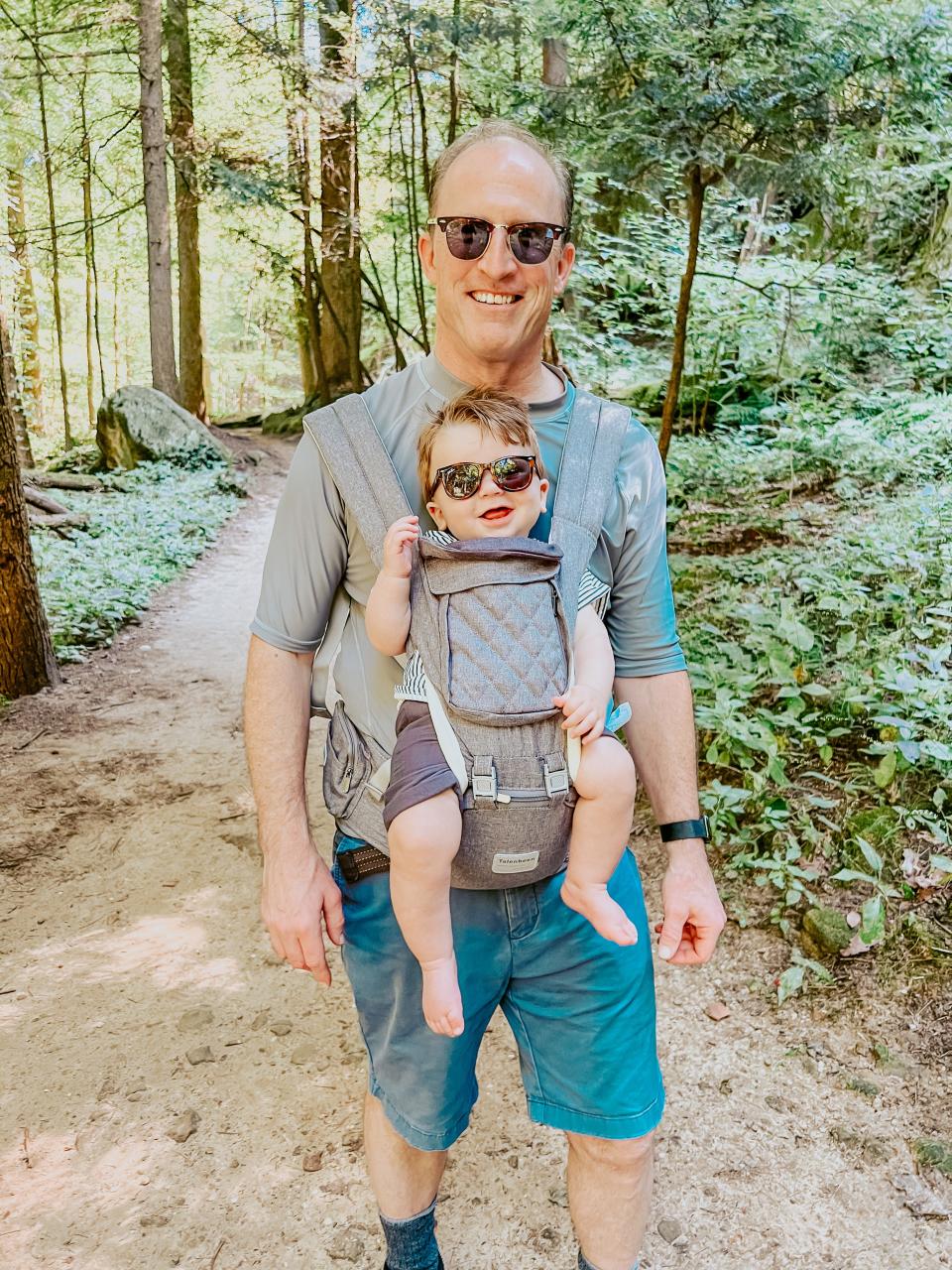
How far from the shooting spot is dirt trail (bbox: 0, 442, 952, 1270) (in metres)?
2.23

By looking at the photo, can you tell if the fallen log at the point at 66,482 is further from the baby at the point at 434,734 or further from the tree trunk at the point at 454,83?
the baby at the point at 434,734

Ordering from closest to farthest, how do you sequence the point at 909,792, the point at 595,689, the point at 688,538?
1. the point at 595,689
2. the point at 909,792
3. the point at 688,538

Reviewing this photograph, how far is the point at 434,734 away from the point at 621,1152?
0.95 m

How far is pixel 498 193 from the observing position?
5.31 ft

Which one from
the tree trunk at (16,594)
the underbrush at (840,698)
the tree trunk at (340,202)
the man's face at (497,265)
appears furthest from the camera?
the tree trunk at (340,202)

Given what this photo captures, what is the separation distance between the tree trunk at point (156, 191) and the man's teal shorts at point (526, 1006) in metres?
14.7

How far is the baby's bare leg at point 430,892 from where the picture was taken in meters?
1.39

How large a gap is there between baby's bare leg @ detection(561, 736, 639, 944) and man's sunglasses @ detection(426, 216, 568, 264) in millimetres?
885

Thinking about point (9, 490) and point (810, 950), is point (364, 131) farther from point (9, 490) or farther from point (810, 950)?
point (810, 950)

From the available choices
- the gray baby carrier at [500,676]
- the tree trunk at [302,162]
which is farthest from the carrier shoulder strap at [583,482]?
the tree trunk at [302,162]

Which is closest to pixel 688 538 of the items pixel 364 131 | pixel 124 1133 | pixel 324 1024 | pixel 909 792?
pixel 909 792

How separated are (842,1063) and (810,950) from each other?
0.42 m

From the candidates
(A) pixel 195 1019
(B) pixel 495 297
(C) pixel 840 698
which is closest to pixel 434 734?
(B) pixel 495 297

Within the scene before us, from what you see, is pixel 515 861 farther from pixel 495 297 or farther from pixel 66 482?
pixel 66 482
